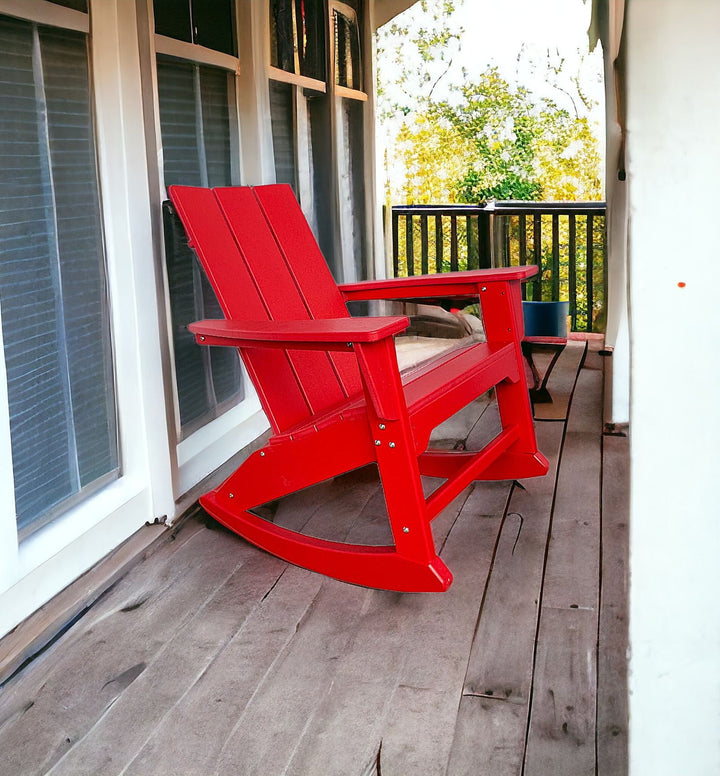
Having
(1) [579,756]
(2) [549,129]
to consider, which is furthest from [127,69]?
(2) [549,129]

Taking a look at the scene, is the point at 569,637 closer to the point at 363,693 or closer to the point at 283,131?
the point at 363,693

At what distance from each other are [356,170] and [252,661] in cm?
293

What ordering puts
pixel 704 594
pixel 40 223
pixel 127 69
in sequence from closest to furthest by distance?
pixel 704 594
pixel 40 223
pixel 127 69

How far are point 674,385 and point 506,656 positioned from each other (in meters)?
1.07

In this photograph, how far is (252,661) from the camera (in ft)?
5.54

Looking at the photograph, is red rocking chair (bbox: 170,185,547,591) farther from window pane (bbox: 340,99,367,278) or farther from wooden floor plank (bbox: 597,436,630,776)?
window pane (bbox: 340,99,367,278)

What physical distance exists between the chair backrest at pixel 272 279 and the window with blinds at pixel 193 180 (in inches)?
6.7

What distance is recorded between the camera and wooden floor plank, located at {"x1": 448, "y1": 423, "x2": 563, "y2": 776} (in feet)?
→ 4.57

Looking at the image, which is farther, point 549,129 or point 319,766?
point 549,129

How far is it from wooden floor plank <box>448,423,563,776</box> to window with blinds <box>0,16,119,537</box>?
970 millimetres

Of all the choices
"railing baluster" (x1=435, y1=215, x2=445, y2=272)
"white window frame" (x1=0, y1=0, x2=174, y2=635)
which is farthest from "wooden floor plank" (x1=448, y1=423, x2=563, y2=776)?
"railing baluster" (x1=435, y1=215, x2=445, y2=272)

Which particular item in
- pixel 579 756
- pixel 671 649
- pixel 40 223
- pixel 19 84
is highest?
pixel 19 84

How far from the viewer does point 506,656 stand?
1671mm

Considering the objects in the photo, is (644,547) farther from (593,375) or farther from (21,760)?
(593,375)
